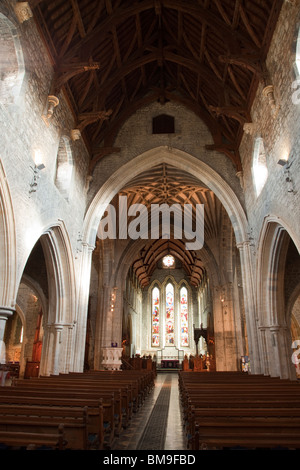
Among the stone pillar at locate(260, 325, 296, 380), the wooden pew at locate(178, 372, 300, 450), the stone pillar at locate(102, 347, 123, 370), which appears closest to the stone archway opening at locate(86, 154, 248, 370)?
the stone pillar at locate(102, 347, 123, 370)

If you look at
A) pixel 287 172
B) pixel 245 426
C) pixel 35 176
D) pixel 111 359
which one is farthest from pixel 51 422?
pixel 111 359

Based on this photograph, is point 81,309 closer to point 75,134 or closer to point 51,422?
point 75,134

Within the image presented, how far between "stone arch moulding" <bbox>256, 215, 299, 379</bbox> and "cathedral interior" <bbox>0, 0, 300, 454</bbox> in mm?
42

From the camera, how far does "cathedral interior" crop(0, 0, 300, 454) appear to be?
7.80 metres

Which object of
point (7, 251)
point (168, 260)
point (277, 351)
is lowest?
point (277, 351)

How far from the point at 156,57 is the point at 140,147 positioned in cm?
348

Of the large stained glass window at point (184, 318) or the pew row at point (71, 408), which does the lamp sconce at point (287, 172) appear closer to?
the pew row at point (71, 408)

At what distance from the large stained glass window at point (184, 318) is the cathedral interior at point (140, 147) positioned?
583 inches

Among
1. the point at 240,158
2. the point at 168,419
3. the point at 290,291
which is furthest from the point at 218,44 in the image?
the point at 168,419

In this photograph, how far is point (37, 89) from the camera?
870 cm

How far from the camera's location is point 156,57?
499 inches

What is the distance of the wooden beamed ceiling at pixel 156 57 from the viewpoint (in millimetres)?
9242
